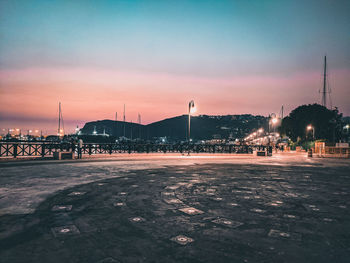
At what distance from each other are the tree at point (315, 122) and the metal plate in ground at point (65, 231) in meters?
63.7

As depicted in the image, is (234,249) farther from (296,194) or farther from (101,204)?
(296,194)

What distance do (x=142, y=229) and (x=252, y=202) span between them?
11.2ft

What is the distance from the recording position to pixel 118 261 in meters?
3.22

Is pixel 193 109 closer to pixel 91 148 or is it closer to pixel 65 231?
pixel 91 148

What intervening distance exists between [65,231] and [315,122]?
67.3 meters

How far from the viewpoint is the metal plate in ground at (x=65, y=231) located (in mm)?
4160

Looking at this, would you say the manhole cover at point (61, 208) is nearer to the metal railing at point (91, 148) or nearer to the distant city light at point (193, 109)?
the metal railing at point (91, 148)

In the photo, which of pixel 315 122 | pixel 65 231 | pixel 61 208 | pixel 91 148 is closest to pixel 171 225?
pixel 65 231

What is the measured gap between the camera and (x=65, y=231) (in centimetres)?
429

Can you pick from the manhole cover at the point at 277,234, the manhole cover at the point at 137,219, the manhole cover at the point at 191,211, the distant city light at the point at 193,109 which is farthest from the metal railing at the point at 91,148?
the manhole cover at the point at 277,234

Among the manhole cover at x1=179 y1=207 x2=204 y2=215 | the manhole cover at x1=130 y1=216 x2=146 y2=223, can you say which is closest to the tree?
the manhole cover at x1=179 y1=207 x2=204 y2=215

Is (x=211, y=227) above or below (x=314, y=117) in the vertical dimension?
below

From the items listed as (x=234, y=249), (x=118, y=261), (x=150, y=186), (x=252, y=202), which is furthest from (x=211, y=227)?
(x=150, y=186)

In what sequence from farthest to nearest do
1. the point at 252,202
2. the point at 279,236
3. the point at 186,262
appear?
1. the point at 252,202
2. the point at 279,236
3. the point at 186,262
